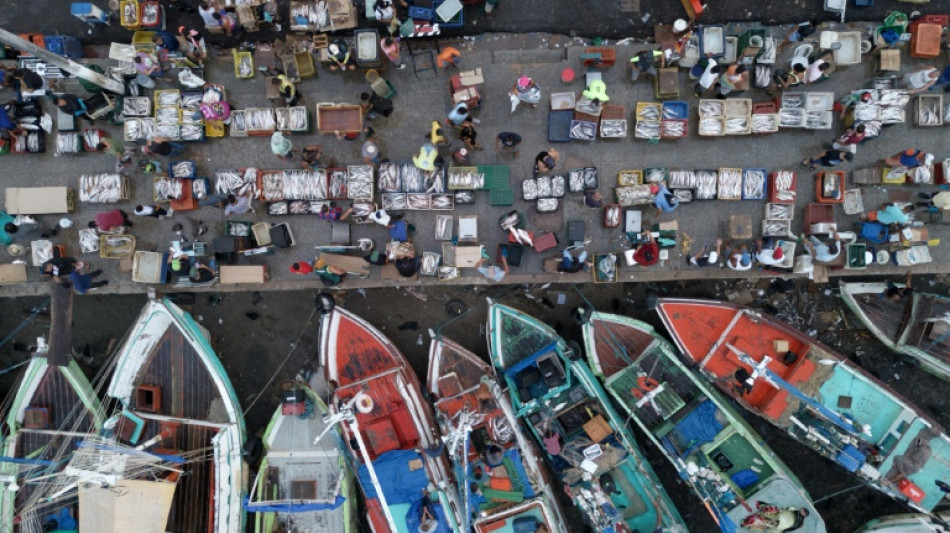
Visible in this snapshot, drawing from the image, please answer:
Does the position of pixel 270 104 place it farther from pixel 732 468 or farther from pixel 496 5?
pixel 732 468

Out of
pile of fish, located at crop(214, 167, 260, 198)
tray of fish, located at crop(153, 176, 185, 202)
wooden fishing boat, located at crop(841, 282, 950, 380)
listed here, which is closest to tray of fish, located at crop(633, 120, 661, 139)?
wooden fishing boat, located at crop(841, 282, 950, 380)

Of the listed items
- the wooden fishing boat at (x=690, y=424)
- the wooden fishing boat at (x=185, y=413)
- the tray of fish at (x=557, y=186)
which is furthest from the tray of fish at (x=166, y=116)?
the wooden fishing boat at (x=690, y=424)

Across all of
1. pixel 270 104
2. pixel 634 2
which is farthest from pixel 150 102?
pixel 634 2

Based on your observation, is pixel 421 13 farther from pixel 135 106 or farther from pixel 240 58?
pixel 135 106

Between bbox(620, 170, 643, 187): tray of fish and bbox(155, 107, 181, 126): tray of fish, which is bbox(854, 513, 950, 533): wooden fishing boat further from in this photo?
bbox(155, 107, 181, 126): tray of fish

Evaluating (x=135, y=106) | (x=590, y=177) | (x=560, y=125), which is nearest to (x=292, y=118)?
(x=135, y=106)
